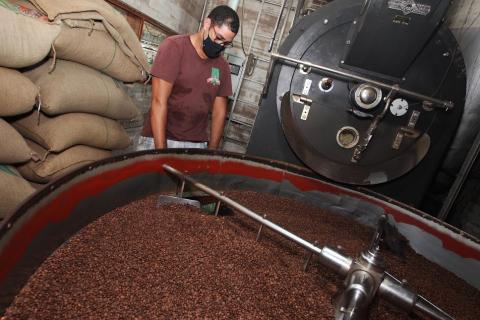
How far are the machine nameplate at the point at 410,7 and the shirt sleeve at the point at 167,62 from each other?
3.74 ft

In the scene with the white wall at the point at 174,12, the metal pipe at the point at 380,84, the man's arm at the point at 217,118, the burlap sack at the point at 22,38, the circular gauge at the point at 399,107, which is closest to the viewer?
the burlap sack at the point at 22,38

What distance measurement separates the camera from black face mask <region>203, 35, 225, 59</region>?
6.09ft

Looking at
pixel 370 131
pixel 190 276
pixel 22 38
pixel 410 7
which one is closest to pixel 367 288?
pixel 190 276

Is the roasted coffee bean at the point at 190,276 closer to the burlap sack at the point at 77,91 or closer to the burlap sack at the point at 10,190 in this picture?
the burlap sack at the point at 10,190

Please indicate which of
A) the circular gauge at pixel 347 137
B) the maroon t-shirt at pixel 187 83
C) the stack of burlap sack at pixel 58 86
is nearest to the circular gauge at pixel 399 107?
the circular gauge at pixel 347 137

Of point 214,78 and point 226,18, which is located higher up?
point 226,18

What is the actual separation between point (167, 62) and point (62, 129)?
69 cm

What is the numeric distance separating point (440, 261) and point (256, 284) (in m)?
0.96

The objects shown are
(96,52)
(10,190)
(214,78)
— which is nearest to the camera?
(10,190)

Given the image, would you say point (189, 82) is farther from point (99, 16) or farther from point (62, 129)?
point (62, 129)

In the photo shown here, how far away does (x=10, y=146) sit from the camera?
54.6 inches

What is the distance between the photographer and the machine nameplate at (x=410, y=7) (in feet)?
4.53

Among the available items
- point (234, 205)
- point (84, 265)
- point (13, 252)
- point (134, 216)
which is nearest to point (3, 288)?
point (13, 252)

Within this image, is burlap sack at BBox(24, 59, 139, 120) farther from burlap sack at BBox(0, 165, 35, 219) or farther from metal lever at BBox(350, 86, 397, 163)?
metal lever at BBox(350, 86, 397, 163)
